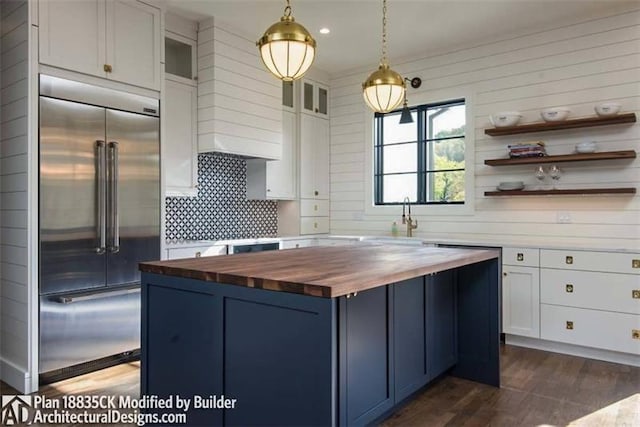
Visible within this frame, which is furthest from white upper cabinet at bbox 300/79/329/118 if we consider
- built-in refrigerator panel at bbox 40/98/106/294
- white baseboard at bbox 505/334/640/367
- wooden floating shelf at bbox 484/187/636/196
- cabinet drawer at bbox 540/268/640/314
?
white baseboard at bbox 505/334/640/367

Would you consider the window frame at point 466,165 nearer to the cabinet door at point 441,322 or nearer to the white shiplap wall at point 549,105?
the white shiplap wall at point 549,105

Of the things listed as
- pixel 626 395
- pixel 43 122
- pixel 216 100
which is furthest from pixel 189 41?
pixel 626 395

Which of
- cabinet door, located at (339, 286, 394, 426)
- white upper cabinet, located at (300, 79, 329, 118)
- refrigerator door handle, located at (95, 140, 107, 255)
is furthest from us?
white upper cabinet, located at (300, 79, 329, 118)

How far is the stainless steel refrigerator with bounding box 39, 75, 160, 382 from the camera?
122 inches

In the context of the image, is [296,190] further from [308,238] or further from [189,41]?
[189,41]

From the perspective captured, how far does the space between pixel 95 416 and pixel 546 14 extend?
4.80 metres

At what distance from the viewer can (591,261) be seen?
3703 millimetres

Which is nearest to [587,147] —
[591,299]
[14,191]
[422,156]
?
[591,299]

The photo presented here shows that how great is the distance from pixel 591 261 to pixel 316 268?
9.07ft

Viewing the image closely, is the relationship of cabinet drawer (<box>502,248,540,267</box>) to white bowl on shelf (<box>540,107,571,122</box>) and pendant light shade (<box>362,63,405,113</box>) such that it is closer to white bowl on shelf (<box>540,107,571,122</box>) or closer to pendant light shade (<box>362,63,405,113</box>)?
white bowl on shelf (<box>540,107,571,122</box>)

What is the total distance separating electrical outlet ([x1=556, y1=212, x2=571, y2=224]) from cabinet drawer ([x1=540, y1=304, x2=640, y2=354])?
0.86m

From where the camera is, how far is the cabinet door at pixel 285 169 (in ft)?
16.8

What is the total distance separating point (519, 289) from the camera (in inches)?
160

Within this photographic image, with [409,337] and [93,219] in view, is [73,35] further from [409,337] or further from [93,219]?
[409,337]
